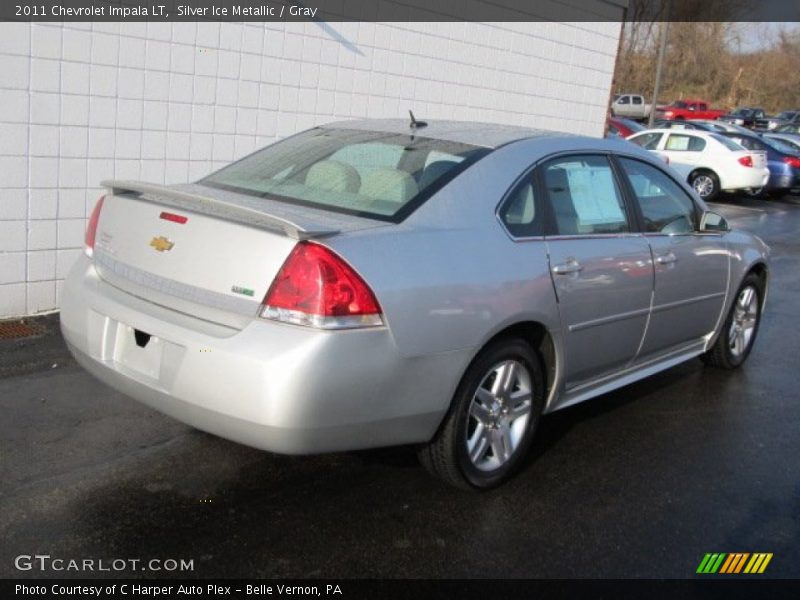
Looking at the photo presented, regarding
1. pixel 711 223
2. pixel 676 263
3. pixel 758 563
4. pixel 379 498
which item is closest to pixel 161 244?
pixel 379 498

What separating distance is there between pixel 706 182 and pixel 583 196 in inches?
615

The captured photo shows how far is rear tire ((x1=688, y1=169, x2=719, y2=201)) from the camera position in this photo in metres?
18.7

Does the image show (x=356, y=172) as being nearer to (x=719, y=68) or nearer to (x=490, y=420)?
(x=490, y=420)

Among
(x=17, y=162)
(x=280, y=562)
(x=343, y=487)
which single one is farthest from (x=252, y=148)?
(x=280, y=562)

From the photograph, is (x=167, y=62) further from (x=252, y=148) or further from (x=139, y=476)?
(x=139, y=476)

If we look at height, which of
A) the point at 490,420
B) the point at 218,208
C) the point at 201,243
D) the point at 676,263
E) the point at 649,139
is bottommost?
the point at 490,420

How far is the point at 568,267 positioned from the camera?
407 centimetres

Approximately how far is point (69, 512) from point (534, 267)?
218 cm

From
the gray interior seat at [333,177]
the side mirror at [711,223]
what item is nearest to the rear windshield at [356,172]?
the gray interior seat at [333,177]

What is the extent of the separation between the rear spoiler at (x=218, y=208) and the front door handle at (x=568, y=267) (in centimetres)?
122

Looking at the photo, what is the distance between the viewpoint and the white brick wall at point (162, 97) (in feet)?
18.9

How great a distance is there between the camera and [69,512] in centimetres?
346

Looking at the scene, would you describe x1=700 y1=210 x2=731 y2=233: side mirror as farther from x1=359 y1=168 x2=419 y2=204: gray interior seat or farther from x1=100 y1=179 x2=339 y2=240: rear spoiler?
x1=100 y1=179 x2=339 y2=240: rear spoiler

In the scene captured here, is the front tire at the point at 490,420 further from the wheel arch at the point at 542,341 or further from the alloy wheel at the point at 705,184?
the alloy wheel at the point at 705,184
